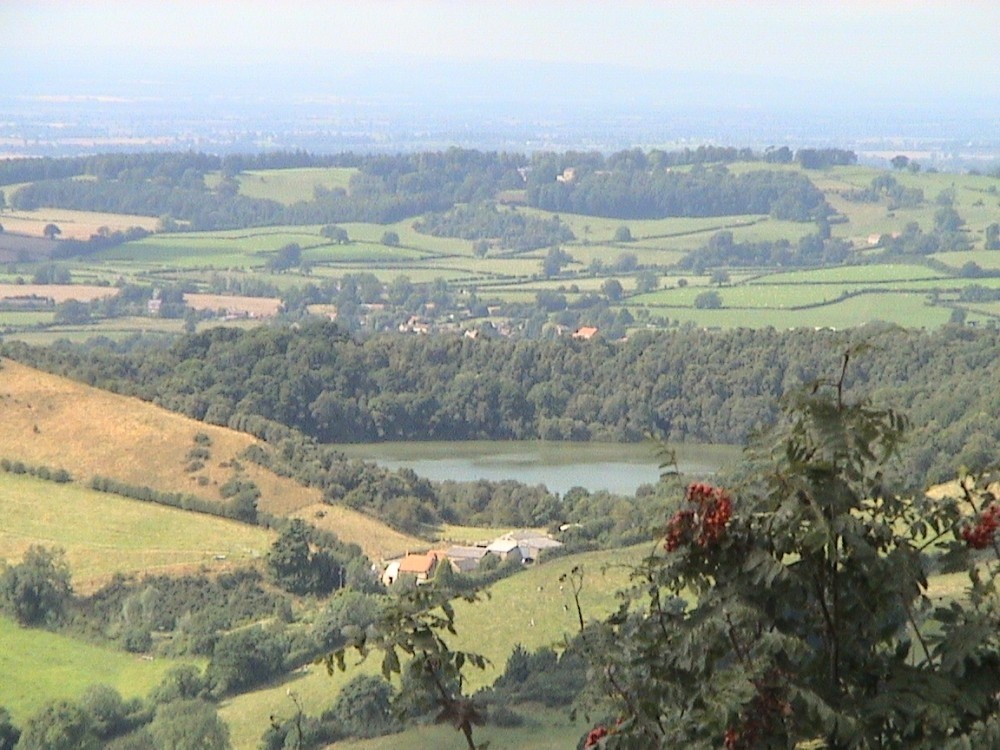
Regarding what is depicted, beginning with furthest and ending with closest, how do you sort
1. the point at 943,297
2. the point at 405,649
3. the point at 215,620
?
the point at 943,297, the point at 215,620, the point at 405,649

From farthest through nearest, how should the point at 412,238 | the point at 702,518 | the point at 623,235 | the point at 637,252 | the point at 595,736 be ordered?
the point at 412,238 → the point at 623,235 → the point at 637,252 → the point at 595,736 → the point at 702,518

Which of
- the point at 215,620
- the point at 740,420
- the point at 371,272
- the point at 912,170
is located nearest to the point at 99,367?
the point at 740,420

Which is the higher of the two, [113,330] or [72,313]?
[72,313]

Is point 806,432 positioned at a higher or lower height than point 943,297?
higher

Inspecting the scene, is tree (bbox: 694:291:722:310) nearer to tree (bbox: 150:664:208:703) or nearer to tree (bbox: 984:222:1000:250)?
tree (bbox: 984:222:1000:250)

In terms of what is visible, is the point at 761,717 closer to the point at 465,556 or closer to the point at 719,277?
the point at 465,556

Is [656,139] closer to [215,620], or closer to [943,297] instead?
[943,297]

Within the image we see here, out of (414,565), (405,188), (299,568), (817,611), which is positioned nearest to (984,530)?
(817,611)

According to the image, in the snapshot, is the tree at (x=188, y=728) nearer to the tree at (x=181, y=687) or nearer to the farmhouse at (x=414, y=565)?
the tree at (x=181, y=687)
